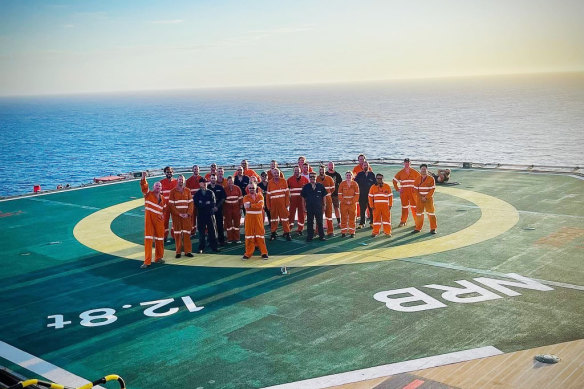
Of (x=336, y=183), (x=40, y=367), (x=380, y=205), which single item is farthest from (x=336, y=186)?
(x=40, y=367)

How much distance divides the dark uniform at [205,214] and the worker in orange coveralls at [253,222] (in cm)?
120

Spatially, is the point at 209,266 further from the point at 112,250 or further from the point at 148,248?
the point at 112,250

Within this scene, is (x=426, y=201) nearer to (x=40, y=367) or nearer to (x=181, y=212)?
(x=181, y=212)

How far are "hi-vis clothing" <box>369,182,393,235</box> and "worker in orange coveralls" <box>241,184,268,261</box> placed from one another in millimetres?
3663

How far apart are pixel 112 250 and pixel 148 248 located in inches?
90.1

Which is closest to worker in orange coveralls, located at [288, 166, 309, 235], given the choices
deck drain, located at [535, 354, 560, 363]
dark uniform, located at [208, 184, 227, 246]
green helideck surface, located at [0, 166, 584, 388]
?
green helideck surface, located at [0, 166, 584, 388]

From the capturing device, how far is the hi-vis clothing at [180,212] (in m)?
14.6

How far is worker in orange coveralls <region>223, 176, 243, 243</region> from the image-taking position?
15953mm

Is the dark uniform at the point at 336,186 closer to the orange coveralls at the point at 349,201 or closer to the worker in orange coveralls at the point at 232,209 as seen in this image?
the orange coveralls at the point at 349,201

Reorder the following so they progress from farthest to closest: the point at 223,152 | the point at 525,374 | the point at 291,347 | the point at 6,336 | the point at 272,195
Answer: the point at 223,152, the point at 272,195, the point at 6,336, the point at 291,347, the point at 525,374

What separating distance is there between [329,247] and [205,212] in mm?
3428

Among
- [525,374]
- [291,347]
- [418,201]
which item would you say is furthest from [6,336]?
[418,201]

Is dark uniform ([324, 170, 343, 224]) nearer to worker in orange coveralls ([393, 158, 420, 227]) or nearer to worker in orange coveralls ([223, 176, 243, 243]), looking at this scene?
worker in orange coveralls ([393, 158, 420, 227])

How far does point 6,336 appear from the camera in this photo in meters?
10.4
